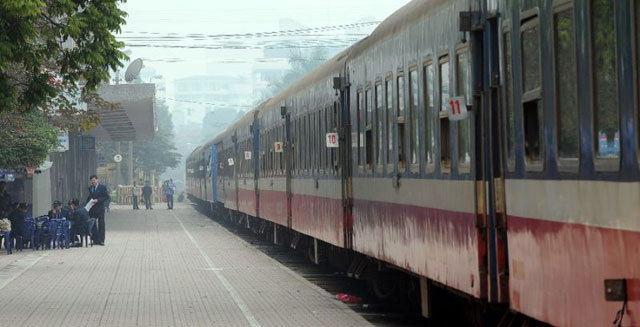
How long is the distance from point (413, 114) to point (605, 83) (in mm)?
5551

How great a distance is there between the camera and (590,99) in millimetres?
7125

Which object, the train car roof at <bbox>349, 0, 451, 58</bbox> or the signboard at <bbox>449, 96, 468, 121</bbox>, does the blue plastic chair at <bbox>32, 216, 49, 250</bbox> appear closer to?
the train car roof at <bbox>349, 0, 451, 58</bbox>

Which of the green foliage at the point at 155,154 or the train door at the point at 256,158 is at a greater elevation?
the green foliage at the point at 155,154

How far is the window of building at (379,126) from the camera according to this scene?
1439 centimetres

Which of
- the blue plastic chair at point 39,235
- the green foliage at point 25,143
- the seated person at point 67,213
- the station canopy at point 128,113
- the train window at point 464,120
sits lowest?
the blue plastic chair at point 39,235

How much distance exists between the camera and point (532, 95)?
8398 mm

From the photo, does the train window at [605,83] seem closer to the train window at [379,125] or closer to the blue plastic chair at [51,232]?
the train window at [379,125]

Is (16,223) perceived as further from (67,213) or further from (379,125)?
(379,125)

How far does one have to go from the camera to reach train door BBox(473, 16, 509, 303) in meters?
9.35

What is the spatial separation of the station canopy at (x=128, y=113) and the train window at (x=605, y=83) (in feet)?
115

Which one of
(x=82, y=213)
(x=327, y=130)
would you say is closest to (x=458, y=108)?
(x=327, y=130)

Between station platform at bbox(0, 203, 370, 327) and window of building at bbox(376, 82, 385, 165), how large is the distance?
72.9 inches

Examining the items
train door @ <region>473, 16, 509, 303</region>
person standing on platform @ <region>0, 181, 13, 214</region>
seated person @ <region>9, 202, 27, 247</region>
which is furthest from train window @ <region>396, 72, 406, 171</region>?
person standing on platform @ <region>0, 181, 13, 214</region>

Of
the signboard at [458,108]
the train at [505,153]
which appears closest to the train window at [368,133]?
the train at [505,153]
